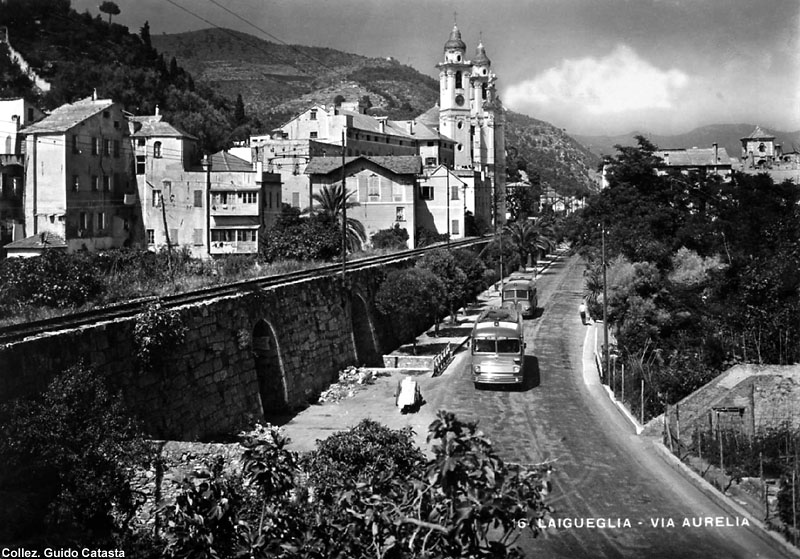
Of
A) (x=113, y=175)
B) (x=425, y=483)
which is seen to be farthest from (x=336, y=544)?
(x=113, y=175)

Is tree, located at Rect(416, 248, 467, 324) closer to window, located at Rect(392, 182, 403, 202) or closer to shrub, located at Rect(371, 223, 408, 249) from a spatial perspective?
shrub, located at Rect(371, 223, 408, 249)

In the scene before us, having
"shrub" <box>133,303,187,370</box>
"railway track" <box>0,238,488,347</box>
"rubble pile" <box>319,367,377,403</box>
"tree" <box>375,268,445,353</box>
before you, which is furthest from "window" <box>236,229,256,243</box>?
"shrub" <box>133,303,187,370</box>

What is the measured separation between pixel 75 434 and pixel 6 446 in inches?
42.7

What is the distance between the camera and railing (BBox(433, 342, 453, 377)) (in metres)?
30.5

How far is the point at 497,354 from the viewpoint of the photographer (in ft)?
88.8

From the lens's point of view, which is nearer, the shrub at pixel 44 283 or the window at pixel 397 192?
the shrub at pixel 44 283

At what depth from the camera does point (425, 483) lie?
305 inches

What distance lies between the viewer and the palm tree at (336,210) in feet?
203

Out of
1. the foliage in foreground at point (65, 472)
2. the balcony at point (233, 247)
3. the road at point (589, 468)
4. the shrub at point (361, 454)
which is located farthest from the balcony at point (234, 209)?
the shrub at point (361, 454)

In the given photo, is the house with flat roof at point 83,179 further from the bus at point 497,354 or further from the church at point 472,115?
the church at point 472,115

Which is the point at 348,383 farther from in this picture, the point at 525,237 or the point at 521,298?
the point at 525,237

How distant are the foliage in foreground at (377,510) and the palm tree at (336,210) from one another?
51.5m

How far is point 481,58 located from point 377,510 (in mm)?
110972

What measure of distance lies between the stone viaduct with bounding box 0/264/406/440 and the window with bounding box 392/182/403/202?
32096 millimetres
